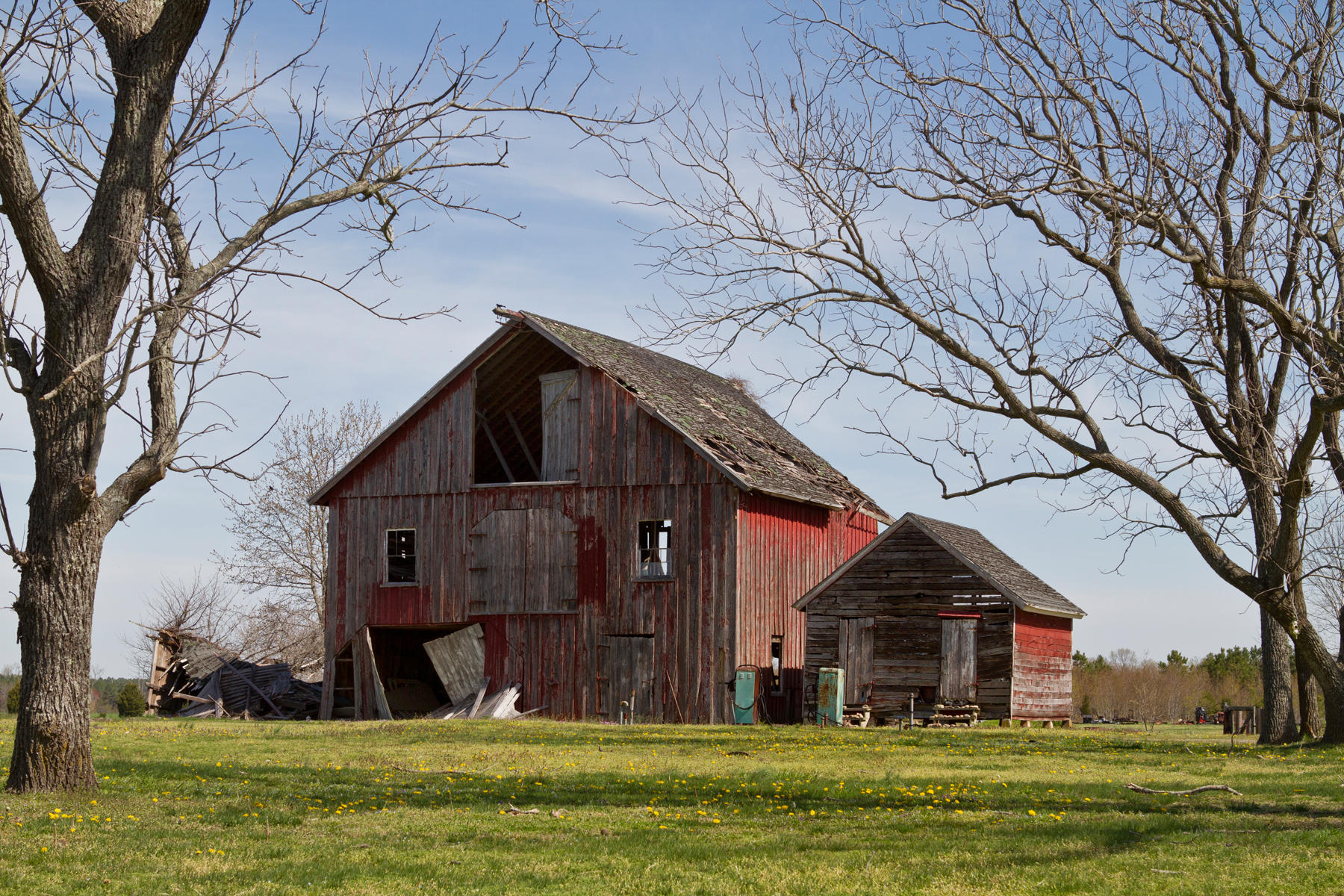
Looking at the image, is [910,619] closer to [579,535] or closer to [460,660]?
[579,535]

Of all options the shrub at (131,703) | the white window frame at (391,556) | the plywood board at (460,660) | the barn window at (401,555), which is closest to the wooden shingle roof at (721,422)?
the white window frame at (391,556)

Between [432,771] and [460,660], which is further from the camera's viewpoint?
[460,660]

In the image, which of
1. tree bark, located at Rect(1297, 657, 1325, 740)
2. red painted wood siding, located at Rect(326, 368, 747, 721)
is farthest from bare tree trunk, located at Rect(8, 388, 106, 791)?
red painted wood siding, located at Rect(326, 368, 747, 721)

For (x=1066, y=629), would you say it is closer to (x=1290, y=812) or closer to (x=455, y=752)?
(x=455, y=752)

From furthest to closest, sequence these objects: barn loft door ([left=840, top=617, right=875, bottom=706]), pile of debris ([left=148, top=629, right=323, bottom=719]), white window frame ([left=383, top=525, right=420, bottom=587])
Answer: pile of debris ([left=148, top=629, right=323, bottom=719]) < white window frame ([left=383, top=525, right=420, bottom=587]) < barn loft door ([left=840, top=617, right=875, bottom=706])

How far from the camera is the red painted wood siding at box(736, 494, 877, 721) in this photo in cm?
3158

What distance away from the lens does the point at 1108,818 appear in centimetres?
1202

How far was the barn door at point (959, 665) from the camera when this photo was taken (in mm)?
31062

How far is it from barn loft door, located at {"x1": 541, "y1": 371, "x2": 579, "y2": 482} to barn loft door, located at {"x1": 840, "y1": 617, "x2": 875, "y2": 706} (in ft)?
25.8

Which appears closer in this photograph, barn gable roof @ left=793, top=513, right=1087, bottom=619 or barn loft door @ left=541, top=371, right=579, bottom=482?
barn gable roof @ left=793, top=513, right=1087, bottom=619

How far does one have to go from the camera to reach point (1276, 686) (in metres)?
23.6

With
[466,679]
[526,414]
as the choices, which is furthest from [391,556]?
[526,414]

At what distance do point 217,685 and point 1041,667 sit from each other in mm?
24711

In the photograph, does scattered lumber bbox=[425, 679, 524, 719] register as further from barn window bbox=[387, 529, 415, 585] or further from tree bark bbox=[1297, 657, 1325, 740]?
tree bark bbox=[1297, 657, 1325, 740]
